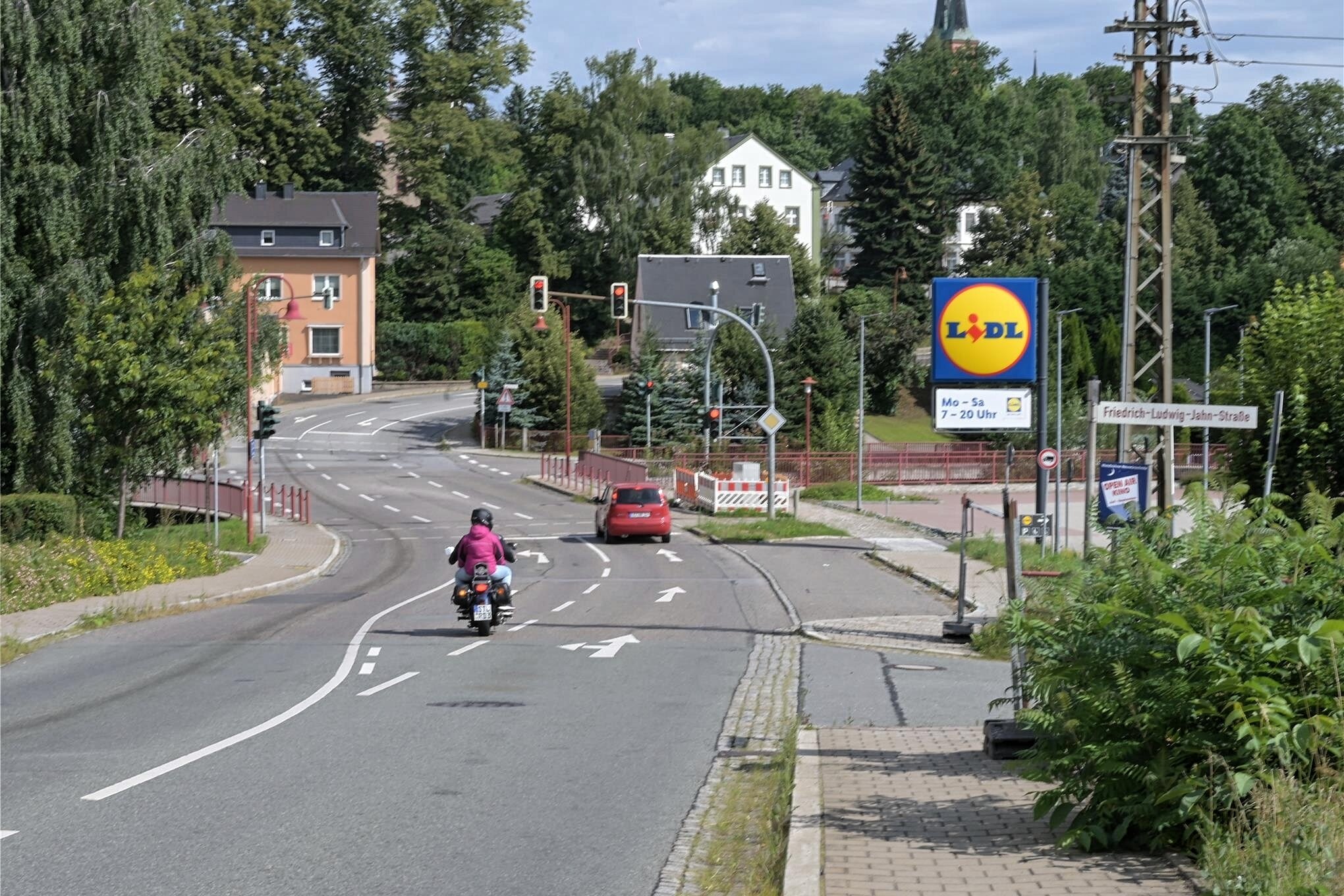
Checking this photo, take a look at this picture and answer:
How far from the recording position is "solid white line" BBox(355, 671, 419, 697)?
1358 cm

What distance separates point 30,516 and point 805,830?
21878 mm

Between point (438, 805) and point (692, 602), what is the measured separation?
1567 centimetres

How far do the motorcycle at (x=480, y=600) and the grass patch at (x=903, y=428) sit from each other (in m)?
56.0

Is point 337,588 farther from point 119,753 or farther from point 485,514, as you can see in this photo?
point 119,753

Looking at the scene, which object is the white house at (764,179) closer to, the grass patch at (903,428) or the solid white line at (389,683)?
the grass patch at (903,428)

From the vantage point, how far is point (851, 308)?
90.1 metres

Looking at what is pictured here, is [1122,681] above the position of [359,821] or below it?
above

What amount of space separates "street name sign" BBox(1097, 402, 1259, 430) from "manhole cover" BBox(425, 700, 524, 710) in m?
6.88

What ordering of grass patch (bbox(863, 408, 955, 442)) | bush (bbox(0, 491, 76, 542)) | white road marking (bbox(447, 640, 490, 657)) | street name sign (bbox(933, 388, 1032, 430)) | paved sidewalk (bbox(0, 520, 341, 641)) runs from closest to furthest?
white road marking (bbox(447, 640, 490, 657))
paved sidewalk (bbox(0, 520, 341, 641))
street name sign (bbox(933, 388, 1032, 430))
bush (bbox(0, 491, 76, 542))
grass patch (bbox(863, 408, 955, 442))

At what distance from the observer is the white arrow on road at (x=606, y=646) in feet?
56.5

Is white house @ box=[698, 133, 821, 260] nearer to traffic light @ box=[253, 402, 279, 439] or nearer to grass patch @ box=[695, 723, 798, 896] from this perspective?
traffic light @ box=[253, 402, 279, 439]

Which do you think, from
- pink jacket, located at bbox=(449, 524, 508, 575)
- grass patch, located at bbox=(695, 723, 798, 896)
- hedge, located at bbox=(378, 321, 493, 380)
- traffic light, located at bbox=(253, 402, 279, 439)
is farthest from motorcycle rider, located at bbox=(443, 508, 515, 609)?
hedge, located at bbox=(378, 321, 493, 380)

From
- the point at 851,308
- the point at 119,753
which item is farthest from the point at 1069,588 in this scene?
the point at 851,308

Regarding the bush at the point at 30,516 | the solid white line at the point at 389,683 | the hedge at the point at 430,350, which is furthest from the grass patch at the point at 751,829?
the hedge at the point at 430,350
